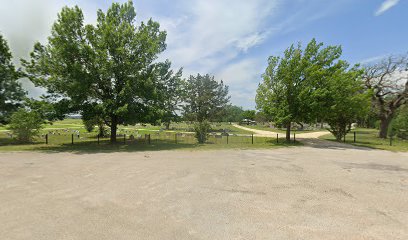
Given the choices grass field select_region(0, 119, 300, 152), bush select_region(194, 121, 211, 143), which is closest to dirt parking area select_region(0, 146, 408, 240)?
grass field select_region(0, 119, 300, 152)

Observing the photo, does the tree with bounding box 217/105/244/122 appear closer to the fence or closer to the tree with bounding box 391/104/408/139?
the fence

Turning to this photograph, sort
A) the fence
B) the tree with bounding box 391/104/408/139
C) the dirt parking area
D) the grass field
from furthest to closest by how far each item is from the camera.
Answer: the tree with bounding box 391/104/408/139, the fence, the grass field, the dirt parking area

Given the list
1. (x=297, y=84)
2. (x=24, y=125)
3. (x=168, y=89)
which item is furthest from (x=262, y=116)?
(x=24, y=125)

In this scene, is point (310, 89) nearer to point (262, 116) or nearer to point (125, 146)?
point (262, 116)

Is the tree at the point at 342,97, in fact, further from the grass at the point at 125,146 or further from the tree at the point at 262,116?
the tree at the point at 262,116

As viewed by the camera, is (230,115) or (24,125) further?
(230,115)

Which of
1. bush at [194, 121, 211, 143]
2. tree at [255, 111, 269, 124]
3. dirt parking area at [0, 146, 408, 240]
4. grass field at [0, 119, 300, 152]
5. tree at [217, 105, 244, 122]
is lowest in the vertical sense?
dirt parking area at [0, 146, 408, 240]

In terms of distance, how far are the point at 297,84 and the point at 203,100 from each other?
27.9 m

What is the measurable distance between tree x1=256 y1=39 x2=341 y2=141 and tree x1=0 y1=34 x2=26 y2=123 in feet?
89.0

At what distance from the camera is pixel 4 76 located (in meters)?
21.7

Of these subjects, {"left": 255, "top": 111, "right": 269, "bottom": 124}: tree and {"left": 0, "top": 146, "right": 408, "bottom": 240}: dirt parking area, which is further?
{"left": 255, "top": 111, "right": 269, "bottom": 124}: tree

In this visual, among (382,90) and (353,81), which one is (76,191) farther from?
(382,90)

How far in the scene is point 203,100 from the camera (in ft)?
149

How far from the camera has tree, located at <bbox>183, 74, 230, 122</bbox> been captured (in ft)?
150
